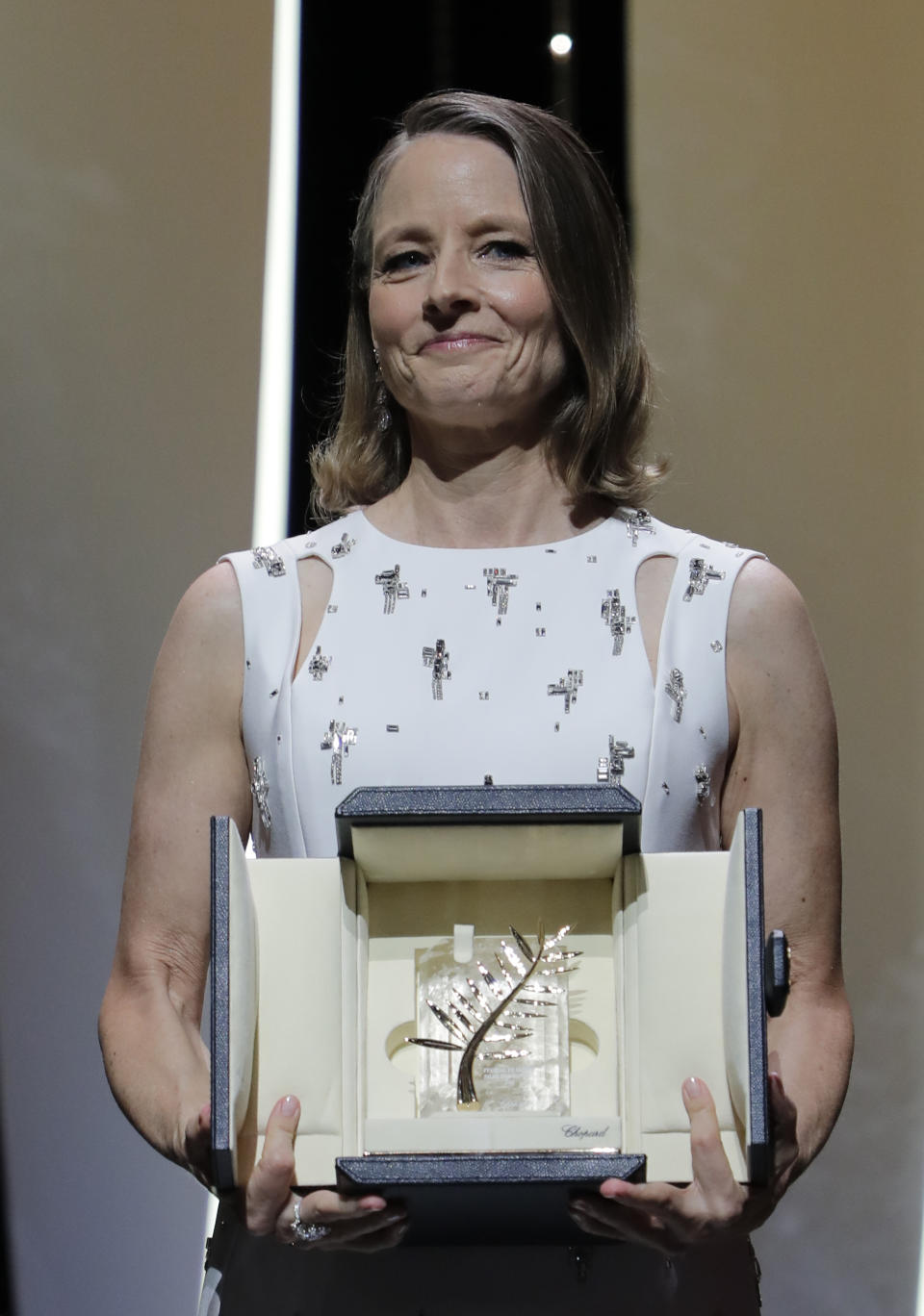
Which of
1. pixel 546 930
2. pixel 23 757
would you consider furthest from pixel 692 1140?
pixel 23 757

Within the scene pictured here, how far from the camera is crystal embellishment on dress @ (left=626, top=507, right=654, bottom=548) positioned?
60.6 inches

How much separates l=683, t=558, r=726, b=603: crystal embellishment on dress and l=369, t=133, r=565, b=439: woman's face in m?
0.18

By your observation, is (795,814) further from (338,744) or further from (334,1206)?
(334,1206)

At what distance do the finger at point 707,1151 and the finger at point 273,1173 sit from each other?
9.1 inches

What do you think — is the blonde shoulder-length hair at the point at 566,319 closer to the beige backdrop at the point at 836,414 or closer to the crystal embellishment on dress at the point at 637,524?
the crystal embellishment on dress at the point at 637,524

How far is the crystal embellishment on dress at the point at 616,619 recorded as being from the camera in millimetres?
1462

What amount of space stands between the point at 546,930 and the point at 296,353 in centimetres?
109

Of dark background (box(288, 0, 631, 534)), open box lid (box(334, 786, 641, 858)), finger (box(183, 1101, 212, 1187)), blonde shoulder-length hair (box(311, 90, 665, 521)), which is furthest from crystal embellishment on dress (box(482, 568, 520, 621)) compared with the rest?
dark background (box(288, 0, 631, 534))

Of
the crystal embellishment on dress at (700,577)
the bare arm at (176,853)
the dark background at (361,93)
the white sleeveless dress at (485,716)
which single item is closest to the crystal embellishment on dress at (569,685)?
the white sleeveless dress at (485,716)

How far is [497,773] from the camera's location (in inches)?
54.8

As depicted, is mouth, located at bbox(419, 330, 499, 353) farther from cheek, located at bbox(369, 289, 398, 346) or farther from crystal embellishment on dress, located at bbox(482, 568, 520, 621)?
crystal embellishment on dress, located at bbox(482, 568, 520, 621)

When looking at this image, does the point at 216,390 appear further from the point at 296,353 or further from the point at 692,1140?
the point at 692,1140

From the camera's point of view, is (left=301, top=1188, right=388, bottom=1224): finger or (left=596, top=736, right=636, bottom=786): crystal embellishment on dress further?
(left=596, top=736, right=636, bottom=786): crystal embellishment on dress

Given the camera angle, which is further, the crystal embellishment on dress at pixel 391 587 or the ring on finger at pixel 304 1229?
the crystal embellishment on dress at pixel 391 587
